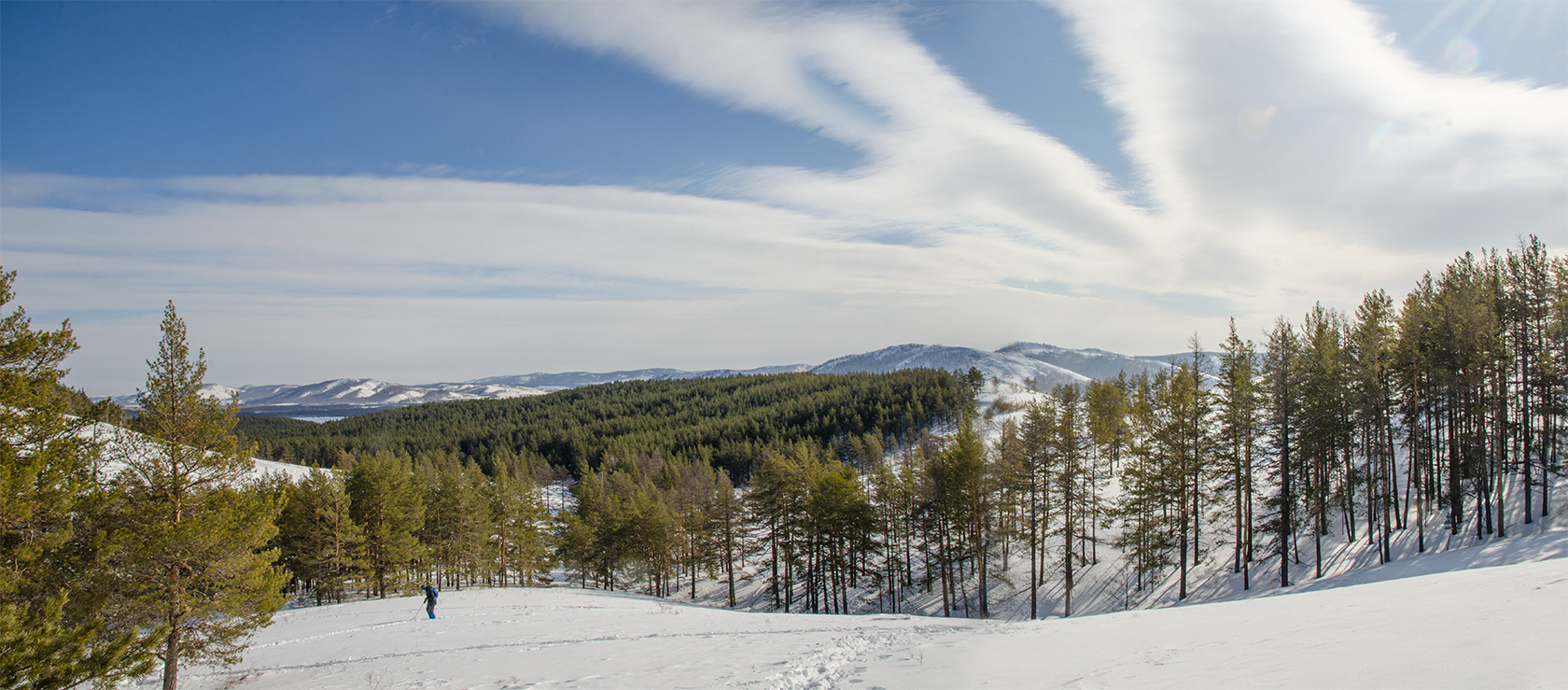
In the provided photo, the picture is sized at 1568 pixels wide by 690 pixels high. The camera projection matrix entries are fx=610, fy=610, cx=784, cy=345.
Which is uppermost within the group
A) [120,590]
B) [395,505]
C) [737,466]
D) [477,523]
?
[120,590]

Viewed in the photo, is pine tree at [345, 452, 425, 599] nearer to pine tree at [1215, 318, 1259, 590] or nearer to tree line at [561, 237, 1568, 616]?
tree line at [561, 237, 1568, 616]

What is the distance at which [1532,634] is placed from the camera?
737 centimetres

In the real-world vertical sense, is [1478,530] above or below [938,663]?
below

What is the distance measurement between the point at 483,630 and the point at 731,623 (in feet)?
24.8

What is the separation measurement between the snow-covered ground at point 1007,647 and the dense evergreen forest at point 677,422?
231 feet

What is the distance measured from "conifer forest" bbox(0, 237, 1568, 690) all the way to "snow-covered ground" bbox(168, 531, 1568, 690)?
378 centimetres

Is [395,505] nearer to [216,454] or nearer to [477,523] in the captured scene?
[477,523]

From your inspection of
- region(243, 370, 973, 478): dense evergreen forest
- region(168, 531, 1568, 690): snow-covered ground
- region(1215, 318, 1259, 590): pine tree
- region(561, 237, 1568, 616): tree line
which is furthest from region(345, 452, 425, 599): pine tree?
region(243, 370, 973, 478): dense evergreen forest

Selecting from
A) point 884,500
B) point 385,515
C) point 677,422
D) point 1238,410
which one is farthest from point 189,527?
point 677,422

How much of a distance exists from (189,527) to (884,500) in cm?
3065

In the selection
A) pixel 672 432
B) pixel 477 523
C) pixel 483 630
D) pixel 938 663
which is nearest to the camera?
pixel 938 663

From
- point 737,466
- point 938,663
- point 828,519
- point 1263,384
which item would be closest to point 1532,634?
point 938,663

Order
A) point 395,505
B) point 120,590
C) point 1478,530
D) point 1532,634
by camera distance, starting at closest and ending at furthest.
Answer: point 1532,634 < point 120,590 < point 1478,530 < point 395,505

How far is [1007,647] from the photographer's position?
12602 mm
